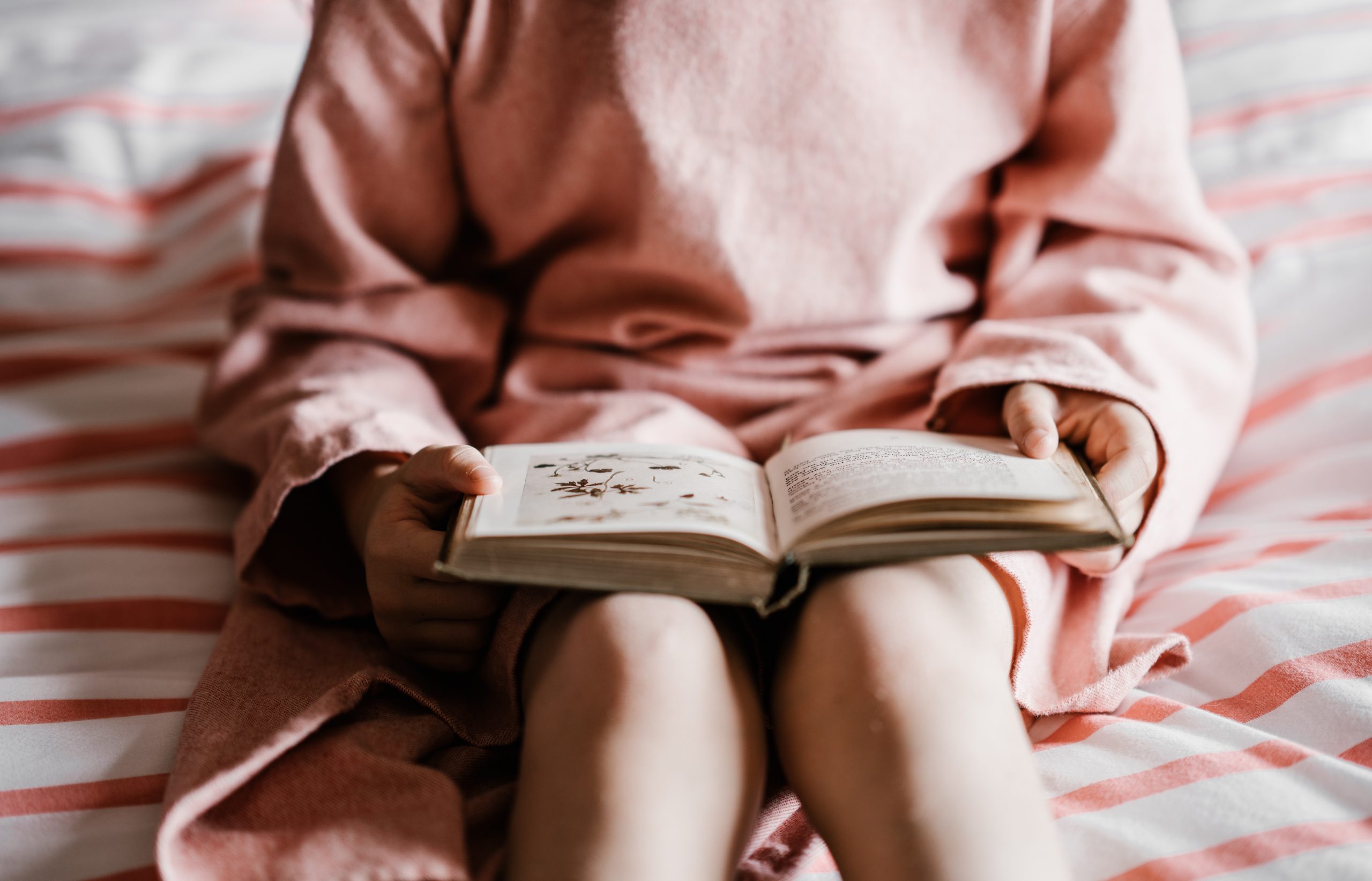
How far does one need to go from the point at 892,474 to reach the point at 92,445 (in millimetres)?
649

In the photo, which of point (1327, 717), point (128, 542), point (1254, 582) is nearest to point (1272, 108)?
point (1254, 582)

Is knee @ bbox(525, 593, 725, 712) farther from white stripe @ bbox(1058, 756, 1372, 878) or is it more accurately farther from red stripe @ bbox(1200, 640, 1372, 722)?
red stripe @ bbox(1200, 640, 1372, 722)

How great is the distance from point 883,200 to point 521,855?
46 centimetres

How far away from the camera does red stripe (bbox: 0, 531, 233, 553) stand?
0.68 m

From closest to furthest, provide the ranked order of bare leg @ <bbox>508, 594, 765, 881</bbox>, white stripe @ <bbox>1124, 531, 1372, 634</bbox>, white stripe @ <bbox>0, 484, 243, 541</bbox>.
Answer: bare leg @ <bbox>508, 594, 765, 881</bbox> < white stripe @ <bbox>1124, 531, 1372, 634</bbox> < white stripe @ <bbox>0, 484, 243, 541</bbox>

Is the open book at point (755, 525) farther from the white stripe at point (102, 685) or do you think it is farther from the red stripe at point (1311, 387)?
the red stripe at point (1311, 387)

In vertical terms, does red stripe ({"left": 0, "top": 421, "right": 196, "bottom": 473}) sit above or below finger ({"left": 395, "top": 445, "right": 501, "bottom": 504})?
below

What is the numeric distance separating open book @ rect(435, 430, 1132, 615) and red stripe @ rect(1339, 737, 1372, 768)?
0.17 meters

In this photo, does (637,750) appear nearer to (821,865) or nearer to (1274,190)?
(821,865)

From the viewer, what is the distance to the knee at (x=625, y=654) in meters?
0.43

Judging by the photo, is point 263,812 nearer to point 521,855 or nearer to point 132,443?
point 521,855

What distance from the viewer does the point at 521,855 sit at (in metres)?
0.41

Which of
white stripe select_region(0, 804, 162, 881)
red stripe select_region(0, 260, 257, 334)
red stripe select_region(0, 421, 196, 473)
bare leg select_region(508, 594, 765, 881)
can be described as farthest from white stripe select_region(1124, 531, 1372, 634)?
red stripe select_region(0, 260, 257, 334)

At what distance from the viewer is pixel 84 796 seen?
49 cm
